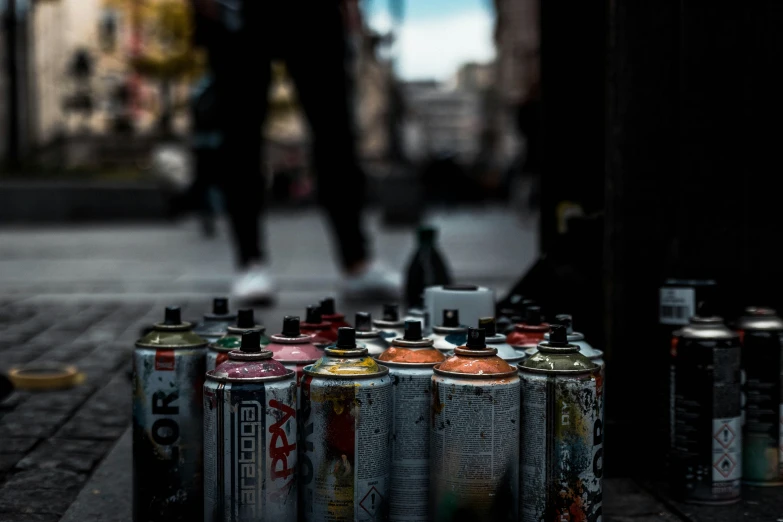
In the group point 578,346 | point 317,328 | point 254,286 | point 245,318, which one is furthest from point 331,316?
point 254,286

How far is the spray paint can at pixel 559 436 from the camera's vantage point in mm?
1901

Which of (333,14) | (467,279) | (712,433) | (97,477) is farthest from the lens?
(467,279)

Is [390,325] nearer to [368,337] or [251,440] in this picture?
[368,337]

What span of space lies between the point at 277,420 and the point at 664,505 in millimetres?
973

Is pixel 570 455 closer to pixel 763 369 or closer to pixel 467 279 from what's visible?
pixel 763 369

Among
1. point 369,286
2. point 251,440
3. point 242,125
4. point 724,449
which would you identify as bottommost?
point 724,449

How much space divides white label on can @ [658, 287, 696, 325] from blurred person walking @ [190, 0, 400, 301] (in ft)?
9.17

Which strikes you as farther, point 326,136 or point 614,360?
point 326,136

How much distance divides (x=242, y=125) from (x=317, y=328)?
280 centimetres

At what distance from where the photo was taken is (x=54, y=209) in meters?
14.5

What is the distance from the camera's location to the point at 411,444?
1.97 m

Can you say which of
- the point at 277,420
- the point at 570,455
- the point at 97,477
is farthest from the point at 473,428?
the point at 97,477

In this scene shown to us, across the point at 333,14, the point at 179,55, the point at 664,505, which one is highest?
the point at 179,55

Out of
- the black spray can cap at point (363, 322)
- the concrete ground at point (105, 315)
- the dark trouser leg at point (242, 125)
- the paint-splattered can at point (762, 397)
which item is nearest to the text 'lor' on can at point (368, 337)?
the black spray can cap at point (363, 322)
